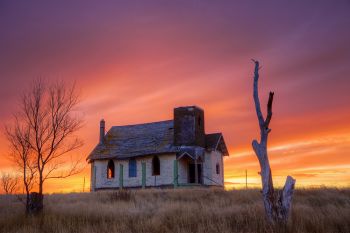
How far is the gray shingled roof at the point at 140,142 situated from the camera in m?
32.5

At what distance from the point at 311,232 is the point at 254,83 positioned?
15.0ft

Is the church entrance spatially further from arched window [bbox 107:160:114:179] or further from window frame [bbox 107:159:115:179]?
arched window [bbox 107:160:114:179]

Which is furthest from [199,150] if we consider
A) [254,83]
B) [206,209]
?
[254,83]

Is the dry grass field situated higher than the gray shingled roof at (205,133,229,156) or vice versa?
the gray shingled roof at (205,133,229,156)

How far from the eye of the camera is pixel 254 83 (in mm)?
11938

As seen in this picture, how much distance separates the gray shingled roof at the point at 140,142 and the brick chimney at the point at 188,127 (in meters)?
0.78

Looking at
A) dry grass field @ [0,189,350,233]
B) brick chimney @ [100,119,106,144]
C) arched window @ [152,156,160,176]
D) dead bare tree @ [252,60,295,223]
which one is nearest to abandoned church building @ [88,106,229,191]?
arched window @ [152,156,160,176]

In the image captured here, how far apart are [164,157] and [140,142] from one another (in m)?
3.23

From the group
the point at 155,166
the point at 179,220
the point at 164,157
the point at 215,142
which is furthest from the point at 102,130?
the point at 179,220

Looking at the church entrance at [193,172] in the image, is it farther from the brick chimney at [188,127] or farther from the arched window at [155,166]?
the arched window at [155,166]

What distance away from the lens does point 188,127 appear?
3241cm

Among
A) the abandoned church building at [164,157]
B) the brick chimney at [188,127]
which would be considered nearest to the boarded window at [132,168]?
the abandoned church building at [164,157]

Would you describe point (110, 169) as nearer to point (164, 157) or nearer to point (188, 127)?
point (164, 157)

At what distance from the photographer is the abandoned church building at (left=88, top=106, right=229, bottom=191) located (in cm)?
3161
